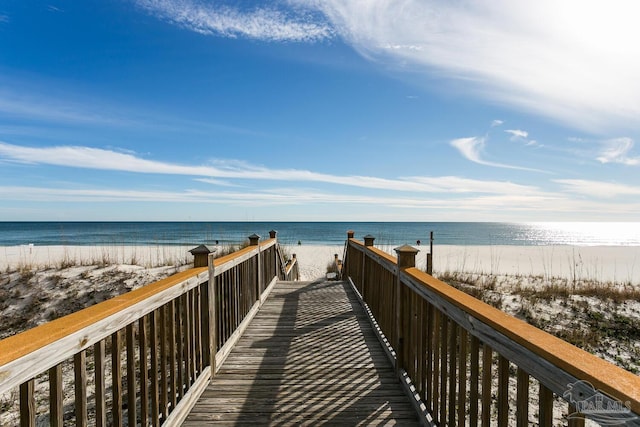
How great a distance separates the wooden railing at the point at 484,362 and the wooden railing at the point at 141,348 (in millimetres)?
1650

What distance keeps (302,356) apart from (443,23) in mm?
6230

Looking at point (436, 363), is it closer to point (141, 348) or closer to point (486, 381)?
point (486, 381)

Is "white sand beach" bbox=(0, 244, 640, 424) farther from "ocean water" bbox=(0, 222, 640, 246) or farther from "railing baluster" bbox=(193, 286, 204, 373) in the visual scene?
"ocean water" bbox=(0, 222, 640, 246)

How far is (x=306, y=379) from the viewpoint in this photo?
10.1ft

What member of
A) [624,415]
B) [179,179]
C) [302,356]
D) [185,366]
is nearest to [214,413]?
[185,366]

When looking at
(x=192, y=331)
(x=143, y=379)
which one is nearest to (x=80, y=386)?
(x=143, y=379)

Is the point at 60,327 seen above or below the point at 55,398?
above

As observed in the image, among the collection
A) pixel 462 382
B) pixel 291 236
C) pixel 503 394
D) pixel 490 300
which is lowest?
pixel 291 236

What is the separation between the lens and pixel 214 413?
2523 mm

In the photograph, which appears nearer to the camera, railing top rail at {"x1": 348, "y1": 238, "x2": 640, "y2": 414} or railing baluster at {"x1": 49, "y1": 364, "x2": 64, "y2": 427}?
railing top rail at {"x1": 348, "y1": 238, "x2": 640, "y2": 414}

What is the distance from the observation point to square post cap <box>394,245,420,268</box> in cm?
305

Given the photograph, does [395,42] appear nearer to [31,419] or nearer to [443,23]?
[443,23]

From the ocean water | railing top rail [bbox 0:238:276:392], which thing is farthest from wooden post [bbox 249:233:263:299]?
the ocean water

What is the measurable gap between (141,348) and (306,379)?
160cm
